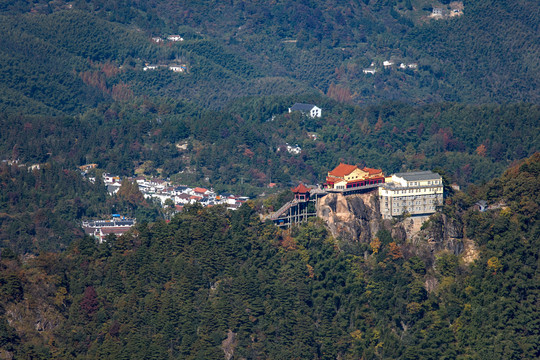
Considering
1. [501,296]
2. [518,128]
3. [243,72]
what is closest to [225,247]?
[501,296]

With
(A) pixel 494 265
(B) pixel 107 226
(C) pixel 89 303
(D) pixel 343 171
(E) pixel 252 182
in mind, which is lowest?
(E) pixel 252 182

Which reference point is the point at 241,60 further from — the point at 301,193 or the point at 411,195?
the point at 411,195

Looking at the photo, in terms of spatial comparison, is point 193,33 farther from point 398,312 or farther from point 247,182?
point 398,312

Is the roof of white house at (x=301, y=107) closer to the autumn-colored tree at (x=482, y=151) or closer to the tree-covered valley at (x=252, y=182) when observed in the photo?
the tree-covered valley at (x=252, y=182)

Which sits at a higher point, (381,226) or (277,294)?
(381,226)

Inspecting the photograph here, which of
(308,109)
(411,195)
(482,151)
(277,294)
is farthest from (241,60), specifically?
(277,294)

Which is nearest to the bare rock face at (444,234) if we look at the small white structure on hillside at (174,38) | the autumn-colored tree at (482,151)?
the autumn-colored tree at (482,151)
